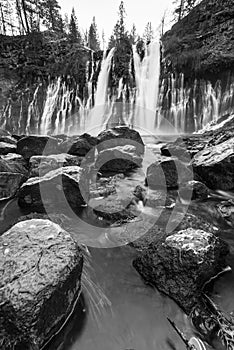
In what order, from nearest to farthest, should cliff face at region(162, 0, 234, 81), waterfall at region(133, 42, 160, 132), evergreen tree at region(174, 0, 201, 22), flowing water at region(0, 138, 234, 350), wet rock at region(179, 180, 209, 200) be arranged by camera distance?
flowing water at region(0, 138, 234, 350) < wet rock at region(179, 180, 209, 200) < cliff face at region(162, 0, 234, 81) < waterfall at region(133, 42, 160, 132) < evergreen tree at region(174, 0, 201, 22)

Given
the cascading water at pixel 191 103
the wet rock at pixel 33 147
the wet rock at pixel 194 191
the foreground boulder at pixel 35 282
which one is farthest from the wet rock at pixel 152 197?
the cascading water at pixel 191 103

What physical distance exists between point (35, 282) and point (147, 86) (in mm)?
17351

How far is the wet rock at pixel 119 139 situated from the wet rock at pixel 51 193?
160 inches

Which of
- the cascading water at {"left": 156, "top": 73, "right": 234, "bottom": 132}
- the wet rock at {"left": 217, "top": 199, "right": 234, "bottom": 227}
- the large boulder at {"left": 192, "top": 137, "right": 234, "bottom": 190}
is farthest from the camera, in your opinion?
the cascading water at {"left": 156, "top": 73, "right": 234, "bottom": 132}

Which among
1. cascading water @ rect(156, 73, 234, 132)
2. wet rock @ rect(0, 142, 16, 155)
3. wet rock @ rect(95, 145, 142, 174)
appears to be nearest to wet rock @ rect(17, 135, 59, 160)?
wet rock @ rect(0, 142, 16, 155)

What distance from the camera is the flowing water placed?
250 centimetres

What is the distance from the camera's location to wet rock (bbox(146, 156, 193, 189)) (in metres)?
6.20

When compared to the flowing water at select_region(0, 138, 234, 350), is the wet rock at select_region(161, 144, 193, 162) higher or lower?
higher

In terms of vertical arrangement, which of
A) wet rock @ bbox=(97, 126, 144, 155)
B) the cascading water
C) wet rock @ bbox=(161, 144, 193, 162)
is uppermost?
the cascading water

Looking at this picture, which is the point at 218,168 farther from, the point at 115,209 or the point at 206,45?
the point at 206,45

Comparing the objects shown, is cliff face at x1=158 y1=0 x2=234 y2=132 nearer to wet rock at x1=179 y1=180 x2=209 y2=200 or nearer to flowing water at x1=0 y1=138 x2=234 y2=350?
wet rock at x1=179 y1=180 x2=209 y2=200

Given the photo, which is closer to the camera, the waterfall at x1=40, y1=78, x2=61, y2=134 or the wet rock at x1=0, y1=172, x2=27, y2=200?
the wet rock at x1=0, y1=172, x2=27, y2=200

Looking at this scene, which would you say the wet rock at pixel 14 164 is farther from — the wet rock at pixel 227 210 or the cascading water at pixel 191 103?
the cascading water at pixel 191 103

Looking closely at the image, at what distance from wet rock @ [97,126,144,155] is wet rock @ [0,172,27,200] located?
392 cm
